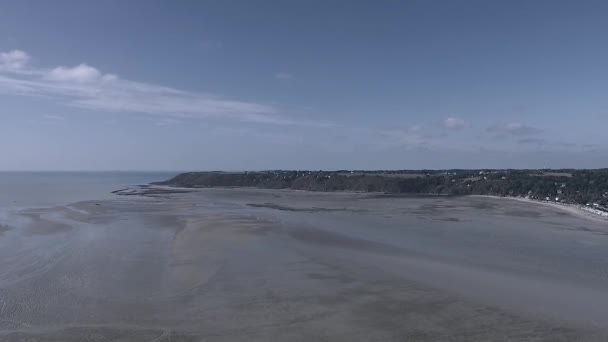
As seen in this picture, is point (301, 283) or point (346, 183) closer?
point (301, 283)

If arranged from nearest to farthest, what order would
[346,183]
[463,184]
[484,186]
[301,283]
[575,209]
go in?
[301,283] → [575,209] → [484,186] → [463,184] → [346,183]

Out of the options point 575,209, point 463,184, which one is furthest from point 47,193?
point 575,209

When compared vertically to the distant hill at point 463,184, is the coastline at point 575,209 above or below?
below

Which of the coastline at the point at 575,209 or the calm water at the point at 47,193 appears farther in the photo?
the calm water at the point at 47,193

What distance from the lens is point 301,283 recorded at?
44.5 ft

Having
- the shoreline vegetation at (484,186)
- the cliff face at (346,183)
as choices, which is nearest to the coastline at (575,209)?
the shoreline vegetation at (484,186)

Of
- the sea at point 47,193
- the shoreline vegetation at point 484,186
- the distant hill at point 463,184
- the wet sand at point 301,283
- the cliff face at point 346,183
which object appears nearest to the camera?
the wet sand at point 301,283

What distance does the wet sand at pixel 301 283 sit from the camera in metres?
9.90

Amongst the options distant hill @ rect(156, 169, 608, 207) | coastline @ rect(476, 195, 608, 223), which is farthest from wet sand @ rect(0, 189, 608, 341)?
distant hill @ rect(156, 169, 608, 207)

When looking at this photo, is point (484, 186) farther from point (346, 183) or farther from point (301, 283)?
point (301, 283)

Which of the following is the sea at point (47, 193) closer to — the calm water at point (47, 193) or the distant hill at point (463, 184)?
the calm water at point (47, 193)

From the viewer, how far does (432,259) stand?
1706 cm

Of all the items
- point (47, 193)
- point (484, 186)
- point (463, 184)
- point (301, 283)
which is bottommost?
point (301, 283)

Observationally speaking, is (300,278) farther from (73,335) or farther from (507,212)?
(507,212)
